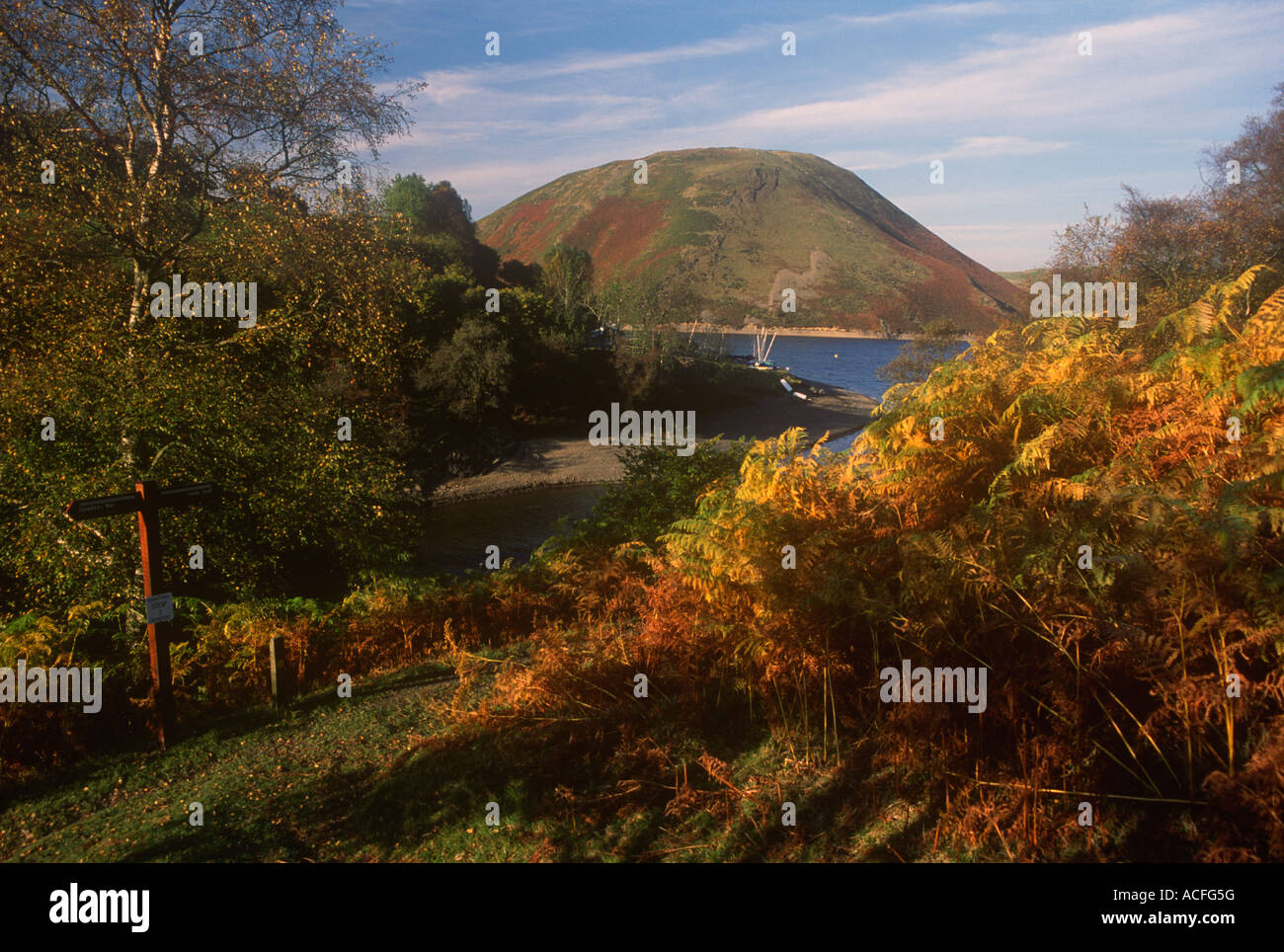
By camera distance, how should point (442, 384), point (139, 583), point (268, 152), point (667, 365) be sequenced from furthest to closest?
1. point (667, 365)
2. point (442, 384)
3. point (268, 152)
4. point (139, 583)

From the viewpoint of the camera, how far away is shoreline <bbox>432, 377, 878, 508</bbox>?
35125 millimetres

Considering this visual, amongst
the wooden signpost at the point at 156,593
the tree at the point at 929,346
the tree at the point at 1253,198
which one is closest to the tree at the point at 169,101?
the wooden signpost at the point at 156,593

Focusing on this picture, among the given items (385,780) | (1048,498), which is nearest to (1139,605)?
(1048,498)

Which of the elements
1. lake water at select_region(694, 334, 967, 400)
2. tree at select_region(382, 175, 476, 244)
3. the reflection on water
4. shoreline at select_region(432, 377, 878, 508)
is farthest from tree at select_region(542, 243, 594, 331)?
the reflection on water

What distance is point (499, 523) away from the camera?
29.1 metres

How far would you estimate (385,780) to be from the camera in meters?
5.77

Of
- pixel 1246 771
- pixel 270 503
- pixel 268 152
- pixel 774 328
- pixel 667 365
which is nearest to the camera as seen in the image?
pixel 1246 771

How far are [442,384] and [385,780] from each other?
35053 millimetres

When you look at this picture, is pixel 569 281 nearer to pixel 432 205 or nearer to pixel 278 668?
Result: pixel 432 205

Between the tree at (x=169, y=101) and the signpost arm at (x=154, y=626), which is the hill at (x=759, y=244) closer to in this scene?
the tree at (x=169, y=101)

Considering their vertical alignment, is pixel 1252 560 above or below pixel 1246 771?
above

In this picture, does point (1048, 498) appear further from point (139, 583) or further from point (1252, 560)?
point (139, 583)

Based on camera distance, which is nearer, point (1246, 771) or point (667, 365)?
point (1246, 771)

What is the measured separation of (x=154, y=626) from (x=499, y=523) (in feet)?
72.2
